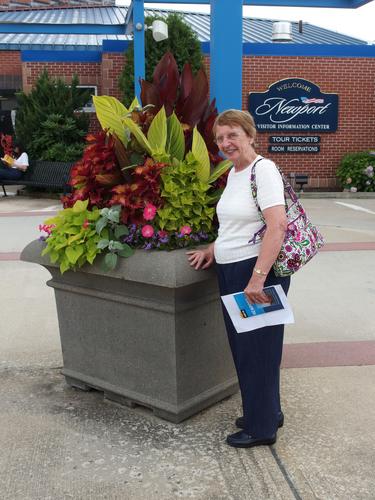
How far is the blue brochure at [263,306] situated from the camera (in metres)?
2.91

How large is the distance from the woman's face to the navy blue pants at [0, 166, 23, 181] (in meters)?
12.4

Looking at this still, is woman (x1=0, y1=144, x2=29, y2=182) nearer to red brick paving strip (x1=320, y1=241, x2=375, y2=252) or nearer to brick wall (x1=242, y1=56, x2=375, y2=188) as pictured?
brick wall (x1=242, y1=56, x2=375, y2=188)

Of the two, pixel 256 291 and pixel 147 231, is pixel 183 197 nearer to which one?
pixel 147 231

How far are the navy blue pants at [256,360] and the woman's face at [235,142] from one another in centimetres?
51

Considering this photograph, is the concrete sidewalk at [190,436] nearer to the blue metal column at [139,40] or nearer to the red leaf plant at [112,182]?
the red leaf plant at [112,182]

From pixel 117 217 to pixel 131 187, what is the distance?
184 mm

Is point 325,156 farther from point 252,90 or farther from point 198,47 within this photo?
point 198,47

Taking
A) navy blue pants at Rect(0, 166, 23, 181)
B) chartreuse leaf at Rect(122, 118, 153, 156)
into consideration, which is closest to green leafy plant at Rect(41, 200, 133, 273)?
chartreuse leaf at Rect(122, 118, 153, 156)

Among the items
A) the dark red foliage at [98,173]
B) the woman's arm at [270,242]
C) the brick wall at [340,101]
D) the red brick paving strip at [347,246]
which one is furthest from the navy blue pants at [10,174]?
the woman's arm at [270,242]

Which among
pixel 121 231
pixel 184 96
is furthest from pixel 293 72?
pixel 121 231

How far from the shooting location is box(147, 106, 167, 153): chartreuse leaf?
334 cm

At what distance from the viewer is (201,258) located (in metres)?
3.20

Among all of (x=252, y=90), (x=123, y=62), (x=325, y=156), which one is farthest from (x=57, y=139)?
(x=325, y=156)

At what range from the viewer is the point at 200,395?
351 centimetres
